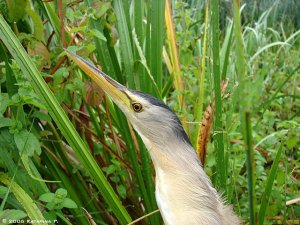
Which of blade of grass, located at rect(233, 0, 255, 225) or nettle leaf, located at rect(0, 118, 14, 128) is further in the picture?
nettle leaf, located at rect(0, 118, 14, 128)

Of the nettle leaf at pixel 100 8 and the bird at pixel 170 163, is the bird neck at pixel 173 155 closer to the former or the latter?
the bird at pixel 170 163

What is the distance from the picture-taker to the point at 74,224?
5.16 feet

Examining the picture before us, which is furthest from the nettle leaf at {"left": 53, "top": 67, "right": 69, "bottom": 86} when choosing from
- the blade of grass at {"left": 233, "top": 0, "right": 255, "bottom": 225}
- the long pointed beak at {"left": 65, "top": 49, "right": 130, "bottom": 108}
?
the blade of grass at {"left": 233, "top": 0, "right": 255, "bottom": 225}

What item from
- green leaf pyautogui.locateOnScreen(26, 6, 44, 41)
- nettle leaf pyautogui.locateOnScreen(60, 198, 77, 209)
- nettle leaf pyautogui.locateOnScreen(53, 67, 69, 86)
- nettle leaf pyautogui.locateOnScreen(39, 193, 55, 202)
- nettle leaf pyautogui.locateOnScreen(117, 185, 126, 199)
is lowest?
nettle leaf pyautogui.locateOnScreen(117, 185, 126, 199)

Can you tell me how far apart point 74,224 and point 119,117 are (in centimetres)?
39

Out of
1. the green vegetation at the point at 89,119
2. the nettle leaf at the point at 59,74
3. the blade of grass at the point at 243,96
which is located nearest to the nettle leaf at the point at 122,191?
the green vegetation at the point at 89,119

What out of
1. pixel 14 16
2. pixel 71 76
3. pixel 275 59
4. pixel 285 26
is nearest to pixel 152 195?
pixel 71 76

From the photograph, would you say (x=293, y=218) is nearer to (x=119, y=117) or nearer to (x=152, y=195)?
(x=152, y=195)

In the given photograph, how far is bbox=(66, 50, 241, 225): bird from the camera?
41.1 inches

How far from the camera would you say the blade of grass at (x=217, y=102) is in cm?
122

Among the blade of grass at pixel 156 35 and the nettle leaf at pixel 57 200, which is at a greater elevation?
the blade of grass at pixel 156 35

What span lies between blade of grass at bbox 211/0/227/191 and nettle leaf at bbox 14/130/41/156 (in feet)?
1.45

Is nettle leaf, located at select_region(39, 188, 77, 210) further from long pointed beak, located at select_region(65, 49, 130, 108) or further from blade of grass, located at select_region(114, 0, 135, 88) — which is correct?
blade of grass, located at select_region(114, 0, 135, 88)

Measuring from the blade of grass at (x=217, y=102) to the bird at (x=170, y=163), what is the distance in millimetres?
178
